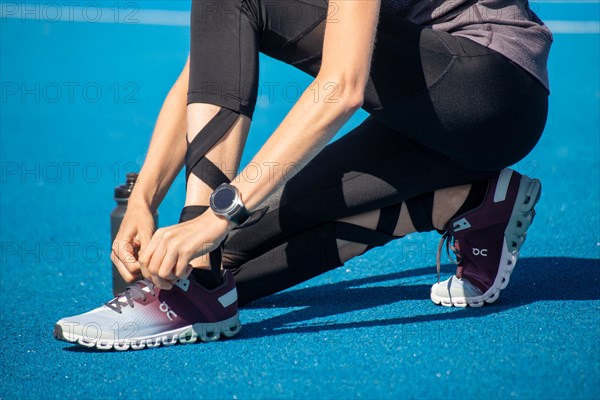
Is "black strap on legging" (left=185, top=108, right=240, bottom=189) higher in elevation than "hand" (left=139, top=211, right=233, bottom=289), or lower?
higher

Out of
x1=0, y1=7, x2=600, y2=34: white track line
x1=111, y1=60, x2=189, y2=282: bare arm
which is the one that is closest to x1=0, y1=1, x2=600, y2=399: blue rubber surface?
x1=111, y1=60, x2=189, y2=282: bare arm

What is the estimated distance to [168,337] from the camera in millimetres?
2164

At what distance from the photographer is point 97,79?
6332 mm

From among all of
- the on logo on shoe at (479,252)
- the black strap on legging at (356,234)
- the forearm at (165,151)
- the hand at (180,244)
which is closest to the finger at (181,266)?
the hand at (180,244)

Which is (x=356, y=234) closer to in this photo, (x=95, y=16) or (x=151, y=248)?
(x=151, y=248)

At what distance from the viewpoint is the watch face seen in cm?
183

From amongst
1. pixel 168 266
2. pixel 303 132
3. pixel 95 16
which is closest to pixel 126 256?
pixel 168 266

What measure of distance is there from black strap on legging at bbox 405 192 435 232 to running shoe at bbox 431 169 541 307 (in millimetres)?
69

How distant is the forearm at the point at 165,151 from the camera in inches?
90.1

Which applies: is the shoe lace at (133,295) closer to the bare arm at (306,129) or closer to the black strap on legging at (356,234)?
the bare arm at (306,129)

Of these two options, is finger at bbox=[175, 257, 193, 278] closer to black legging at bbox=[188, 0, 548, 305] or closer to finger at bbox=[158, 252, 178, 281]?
finger at bbox=[158, 252, 178, 281]

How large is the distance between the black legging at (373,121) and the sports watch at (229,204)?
280mm

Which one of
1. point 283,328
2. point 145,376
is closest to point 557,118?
point 283,328

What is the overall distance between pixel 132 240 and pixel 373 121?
0.79 meters
